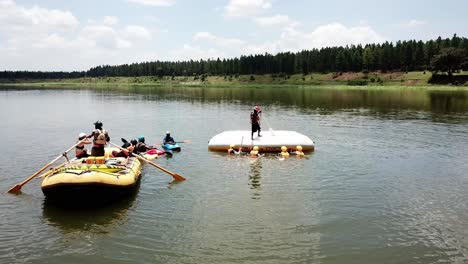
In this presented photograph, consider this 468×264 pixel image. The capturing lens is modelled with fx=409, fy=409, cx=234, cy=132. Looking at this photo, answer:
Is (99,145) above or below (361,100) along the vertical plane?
below

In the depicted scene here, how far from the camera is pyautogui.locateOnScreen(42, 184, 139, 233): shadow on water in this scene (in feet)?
51.5

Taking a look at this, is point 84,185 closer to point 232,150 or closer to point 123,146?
point 123,146

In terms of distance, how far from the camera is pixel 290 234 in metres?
14.8

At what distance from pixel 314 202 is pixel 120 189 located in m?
8.69

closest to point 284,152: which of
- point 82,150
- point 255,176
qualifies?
point 255,176

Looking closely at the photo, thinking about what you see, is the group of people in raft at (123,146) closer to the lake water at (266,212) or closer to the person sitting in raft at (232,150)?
the person sitting in raft at (232,150)

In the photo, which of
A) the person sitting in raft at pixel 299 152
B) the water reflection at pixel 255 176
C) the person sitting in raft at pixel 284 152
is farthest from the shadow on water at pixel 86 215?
the person sitting in raft at pixel 299 152

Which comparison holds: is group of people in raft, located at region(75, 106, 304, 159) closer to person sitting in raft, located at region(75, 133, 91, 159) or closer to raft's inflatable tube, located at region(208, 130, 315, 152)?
person sitting in raft, located at region(75, 133, 91, 159)

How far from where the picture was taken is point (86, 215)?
16.8m

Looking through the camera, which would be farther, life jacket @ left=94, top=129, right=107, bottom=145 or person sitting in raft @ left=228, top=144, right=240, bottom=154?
person sitting in raft @ left=228, top=144, right=240, bottom=154

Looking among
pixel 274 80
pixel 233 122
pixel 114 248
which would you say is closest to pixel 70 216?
pixel 114 248

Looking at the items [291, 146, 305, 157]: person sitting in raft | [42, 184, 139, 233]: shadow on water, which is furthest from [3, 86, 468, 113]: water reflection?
[42, 184, 139, 233]: shadow on water

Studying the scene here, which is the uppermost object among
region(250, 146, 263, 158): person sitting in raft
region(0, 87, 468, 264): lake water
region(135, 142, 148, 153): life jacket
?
region(135, 142, 148, 153): life jacket

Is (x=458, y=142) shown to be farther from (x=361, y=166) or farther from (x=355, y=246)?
(x=355, y=246)
